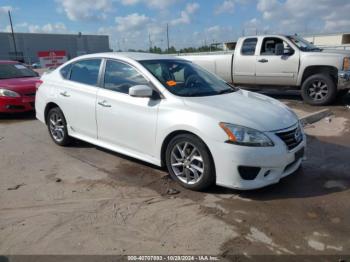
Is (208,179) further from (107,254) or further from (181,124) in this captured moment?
(107,254)

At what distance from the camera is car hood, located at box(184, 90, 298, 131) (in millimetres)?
4016

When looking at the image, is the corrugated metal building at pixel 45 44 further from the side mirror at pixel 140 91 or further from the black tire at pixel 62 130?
the side mirror at pixel 140 91

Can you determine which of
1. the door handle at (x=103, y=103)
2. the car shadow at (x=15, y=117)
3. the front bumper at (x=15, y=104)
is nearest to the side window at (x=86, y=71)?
the door handle at (x=103, y=103)

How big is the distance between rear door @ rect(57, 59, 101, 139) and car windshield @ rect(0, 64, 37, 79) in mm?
4550

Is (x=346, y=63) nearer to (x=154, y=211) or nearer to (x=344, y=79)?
(x=344, y=79)

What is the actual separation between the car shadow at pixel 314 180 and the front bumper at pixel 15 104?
6.39 m

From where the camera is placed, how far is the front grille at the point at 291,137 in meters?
4.07

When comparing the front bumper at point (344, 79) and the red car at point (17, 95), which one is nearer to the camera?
the red car at point (17, 95)

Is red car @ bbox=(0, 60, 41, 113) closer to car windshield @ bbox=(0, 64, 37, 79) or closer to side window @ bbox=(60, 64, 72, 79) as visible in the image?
car windshield @ bbox=(0, 64, 37, 79)

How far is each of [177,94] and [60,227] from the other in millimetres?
2094

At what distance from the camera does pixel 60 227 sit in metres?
3.56

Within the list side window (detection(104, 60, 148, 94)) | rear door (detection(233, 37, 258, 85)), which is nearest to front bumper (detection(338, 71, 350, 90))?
rear door (detection(233, 37, 258, 85))

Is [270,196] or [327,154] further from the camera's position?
[327,154]

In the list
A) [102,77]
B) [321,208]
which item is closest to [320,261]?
[321,208]
